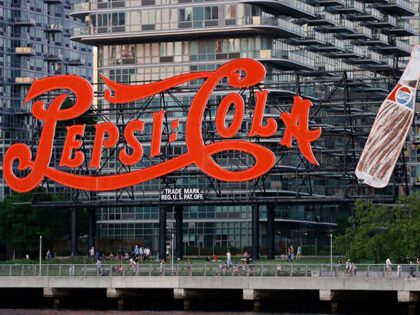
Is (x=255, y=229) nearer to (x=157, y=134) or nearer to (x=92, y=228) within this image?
(x=157, y=134)

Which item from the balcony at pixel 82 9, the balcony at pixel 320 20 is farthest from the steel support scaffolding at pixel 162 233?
the balcony at pixel 320 20

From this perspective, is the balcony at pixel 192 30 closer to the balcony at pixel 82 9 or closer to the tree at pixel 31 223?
the balcony at pixel 82 9

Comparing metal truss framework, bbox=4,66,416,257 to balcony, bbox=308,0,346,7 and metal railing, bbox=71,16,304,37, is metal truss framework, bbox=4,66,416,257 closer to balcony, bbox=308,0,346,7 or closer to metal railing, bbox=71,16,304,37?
metal railing, bbox=71,16,304,37

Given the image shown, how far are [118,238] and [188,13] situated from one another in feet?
88.1

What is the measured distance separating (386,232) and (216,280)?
17893 mm

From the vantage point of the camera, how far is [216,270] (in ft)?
418

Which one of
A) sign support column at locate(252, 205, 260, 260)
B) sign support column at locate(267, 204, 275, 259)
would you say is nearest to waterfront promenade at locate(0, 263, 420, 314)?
sign support column at locate(252, 205, 260, 260)

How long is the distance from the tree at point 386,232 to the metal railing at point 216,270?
997 cm

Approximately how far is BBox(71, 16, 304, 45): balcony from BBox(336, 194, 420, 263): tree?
4452 centimetres

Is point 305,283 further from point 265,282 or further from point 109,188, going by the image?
point 109,188

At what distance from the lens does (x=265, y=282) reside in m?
122

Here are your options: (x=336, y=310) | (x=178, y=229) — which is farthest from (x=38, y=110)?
(x=336, y=310)

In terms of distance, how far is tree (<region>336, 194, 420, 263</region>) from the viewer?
13300 cm

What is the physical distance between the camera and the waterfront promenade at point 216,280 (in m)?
118
